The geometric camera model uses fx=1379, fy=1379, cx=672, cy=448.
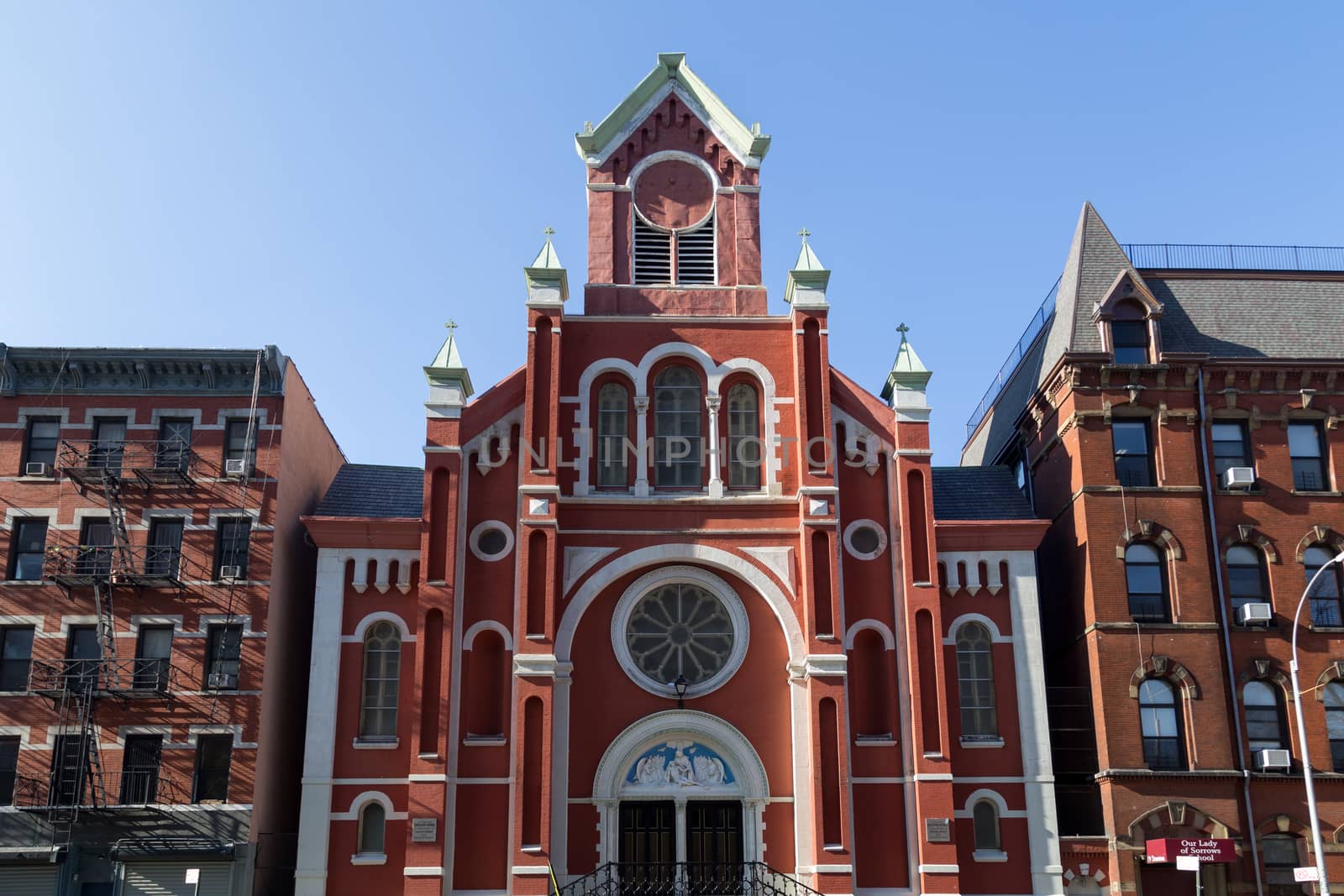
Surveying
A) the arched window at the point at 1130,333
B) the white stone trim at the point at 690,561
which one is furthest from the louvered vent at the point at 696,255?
the arched window at the point at 1130,333

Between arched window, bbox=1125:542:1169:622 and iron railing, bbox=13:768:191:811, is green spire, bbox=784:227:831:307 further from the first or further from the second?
iron railing, bbox=13:768:191:811

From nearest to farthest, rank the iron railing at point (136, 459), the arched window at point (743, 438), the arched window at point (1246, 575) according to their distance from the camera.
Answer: the arched window at point (1246, 575)
the arched window at point (743, 438)
the iron railing at point (136, 459)

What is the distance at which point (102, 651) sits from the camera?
110 feet

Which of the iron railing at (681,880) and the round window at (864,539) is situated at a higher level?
the round window at (864,539)

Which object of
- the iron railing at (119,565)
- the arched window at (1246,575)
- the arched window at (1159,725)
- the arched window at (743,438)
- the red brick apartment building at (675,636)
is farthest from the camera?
the arched window at (743,438)

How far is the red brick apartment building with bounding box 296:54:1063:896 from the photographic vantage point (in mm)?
31750

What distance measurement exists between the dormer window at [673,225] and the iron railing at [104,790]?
17271 mm

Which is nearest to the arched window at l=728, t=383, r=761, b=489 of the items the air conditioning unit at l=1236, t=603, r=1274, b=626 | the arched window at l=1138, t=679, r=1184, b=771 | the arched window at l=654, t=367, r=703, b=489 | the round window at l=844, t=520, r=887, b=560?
the arched window at l=654, t=367, r=703, b=489

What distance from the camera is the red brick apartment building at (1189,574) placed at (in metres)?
32.3

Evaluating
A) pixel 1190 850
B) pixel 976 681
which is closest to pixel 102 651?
pixel 976 681

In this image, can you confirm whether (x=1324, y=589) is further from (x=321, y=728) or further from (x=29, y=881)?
(x=29, y=881)

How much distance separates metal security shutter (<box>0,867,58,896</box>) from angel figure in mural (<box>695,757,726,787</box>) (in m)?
15.2

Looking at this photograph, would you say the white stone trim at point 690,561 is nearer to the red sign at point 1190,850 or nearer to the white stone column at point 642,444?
the white stone column at point 642,444

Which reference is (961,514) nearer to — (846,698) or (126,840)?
(846,698)
